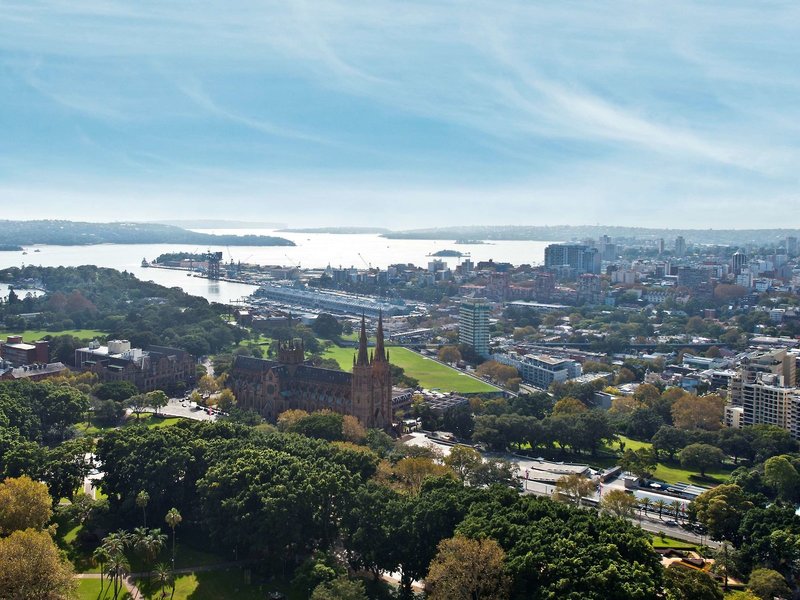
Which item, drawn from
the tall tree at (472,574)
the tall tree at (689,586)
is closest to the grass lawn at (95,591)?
the tall tree at (472,574)

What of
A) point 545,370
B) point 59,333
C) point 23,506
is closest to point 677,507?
point 23,506

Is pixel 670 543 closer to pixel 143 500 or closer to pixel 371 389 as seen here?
pixel 371 389

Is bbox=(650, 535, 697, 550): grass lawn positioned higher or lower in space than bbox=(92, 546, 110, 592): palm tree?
lower

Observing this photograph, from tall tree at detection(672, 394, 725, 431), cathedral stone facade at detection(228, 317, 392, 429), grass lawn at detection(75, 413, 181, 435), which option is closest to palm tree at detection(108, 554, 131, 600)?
grass lawn at detection(75, 413, 181, 435)

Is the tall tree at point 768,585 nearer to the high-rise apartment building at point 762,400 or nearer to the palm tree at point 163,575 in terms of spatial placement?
the palm tree at point 163,575

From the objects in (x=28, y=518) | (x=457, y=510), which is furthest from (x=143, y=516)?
(x=457, y=510)

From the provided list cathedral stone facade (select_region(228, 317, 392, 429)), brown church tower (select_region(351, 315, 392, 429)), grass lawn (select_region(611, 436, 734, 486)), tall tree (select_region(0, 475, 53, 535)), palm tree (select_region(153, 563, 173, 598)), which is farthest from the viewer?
cathedral stone facade (select_region(228, 317, 392, 429))

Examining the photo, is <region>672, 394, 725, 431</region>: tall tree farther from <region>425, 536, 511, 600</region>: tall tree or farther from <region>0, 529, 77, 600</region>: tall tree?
<region>0, 529, 77, 600</region>: tall tree
